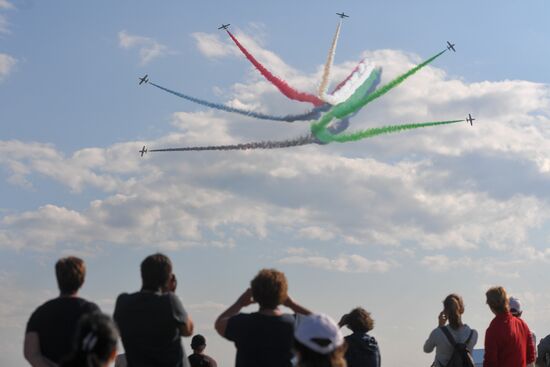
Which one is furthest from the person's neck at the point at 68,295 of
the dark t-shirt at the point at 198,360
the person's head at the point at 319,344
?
the dark t-shirt at the point at 198,360

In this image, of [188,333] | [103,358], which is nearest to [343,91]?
[188,333]

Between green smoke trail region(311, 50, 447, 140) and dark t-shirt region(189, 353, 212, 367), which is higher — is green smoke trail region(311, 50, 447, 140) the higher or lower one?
the higher one

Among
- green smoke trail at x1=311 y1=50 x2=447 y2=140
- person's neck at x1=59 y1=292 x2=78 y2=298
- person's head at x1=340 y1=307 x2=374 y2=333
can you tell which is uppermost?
green smoke trail at x1=311 y1=50 x2=447 y2=140

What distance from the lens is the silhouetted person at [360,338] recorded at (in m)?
9.95

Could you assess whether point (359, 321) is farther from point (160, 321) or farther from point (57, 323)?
point (57, 323)

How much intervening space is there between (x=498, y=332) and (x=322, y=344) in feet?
20.0

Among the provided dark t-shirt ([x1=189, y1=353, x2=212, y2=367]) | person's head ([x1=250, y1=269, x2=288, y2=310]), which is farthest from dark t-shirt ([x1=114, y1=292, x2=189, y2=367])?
Answer: dark t-shirt ([x1=189, y1=353, x2=212, y2=367])

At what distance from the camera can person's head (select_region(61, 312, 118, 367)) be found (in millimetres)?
4773

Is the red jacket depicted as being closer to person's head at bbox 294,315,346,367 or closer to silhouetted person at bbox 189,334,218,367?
silhouetted person at bbox 189,334,218,367

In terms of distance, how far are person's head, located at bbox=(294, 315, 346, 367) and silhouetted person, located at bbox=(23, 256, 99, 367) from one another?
2826mm

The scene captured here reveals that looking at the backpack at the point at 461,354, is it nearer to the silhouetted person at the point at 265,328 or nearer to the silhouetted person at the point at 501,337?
the silhouetted person at the point at 501,337

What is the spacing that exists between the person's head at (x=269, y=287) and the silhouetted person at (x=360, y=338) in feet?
9.15

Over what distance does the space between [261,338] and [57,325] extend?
A: 6.63 ft

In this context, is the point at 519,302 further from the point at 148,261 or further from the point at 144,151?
the point at 144,151
